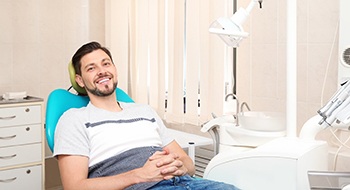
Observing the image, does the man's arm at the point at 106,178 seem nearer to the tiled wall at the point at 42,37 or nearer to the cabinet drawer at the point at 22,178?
the cabinet drawer at the point at 22,178

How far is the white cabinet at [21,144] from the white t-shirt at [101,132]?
1.10 metres

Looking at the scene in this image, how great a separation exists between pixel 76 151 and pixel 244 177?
27.7 inches

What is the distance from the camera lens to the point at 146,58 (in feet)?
10.8

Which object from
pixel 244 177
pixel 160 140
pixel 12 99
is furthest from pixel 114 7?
pixel 244 177

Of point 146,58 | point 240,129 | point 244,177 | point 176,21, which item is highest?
point 176,21

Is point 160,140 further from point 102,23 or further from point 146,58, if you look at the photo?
point 102,23

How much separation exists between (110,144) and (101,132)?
0.07 meters

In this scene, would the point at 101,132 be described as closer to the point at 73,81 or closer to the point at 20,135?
the point at 73,81

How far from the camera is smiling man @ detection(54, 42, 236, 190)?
1746 millimetres

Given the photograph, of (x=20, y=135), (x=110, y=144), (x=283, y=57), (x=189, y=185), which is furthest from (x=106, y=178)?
(x=20, y=135)

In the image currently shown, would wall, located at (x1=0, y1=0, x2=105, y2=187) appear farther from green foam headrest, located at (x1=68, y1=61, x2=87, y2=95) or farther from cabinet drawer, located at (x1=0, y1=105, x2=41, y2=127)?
green foam headrest, located at (x1=68, y1=61, x2=87, y2=95)

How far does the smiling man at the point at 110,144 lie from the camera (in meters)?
1.75

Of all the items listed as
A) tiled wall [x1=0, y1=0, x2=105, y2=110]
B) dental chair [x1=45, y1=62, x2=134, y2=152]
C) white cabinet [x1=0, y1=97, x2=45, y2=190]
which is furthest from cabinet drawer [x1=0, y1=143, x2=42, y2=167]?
dental chair [x1=45, y1=62, x2=134, y2=152]

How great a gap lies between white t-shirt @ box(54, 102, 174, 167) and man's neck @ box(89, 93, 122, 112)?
1.0 inches
